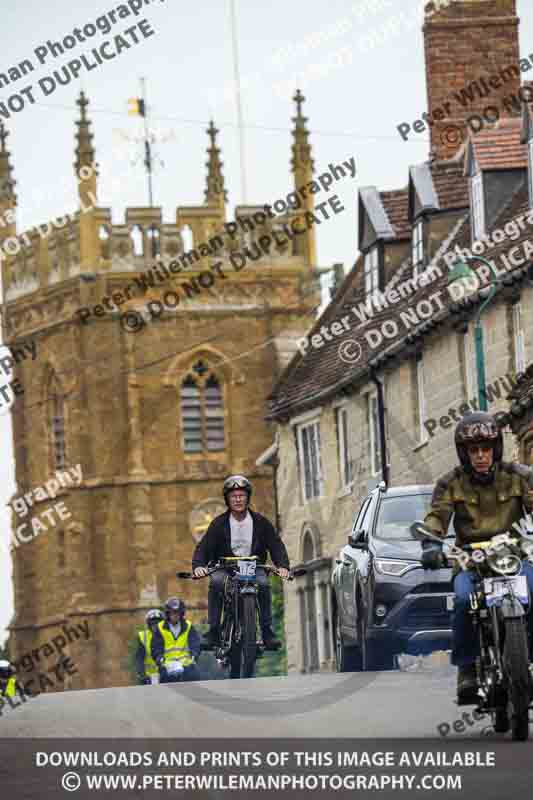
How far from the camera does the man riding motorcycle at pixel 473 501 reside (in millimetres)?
13266

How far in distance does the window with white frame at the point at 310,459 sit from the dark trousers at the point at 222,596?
31.2 meters

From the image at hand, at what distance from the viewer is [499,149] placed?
40344mm

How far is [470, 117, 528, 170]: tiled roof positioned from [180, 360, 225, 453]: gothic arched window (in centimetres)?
4692

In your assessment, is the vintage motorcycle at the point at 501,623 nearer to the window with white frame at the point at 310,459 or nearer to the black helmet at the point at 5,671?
the black helmet at the point at 5,671

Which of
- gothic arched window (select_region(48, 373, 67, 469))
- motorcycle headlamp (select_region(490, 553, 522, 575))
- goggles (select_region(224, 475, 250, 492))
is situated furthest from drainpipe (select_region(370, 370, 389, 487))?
gothic arched window (select_region(48, 373, 67, 469))

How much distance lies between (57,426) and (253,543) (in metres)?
70.3

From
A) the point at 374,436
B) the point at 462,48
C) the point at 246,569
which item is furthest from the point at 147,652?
the point at 462,48

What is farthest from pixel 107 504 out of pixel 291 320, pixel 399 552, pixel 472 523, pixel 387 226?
pixel 472 523

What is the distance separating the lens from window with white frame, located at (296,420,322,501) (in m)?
51.2

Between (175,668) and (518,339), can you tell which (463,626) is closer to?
(175,668)

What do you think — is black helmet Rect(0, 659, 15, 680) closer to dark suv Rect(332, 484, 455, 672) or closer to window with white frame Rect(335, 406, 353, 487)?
dark suv Rect(332, 484, 455, 672)

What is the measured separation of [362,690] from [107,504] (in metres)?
69.3

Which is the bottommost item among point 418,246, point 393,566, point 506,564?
point 506,564

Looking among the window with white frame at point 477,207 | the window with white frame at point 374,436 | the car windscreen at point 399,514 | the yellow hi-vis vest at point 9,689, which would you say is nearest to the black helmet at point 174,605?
the car windscreen at point 399,514
